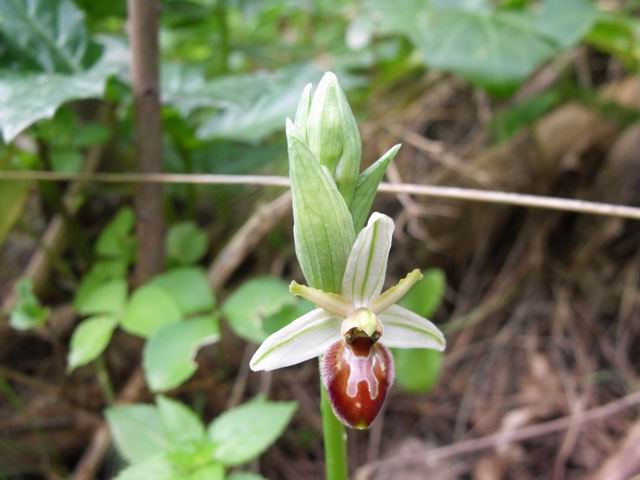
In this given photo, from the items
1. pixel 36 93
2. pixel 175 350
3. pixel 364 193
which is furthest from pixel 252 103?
pixel 364 193

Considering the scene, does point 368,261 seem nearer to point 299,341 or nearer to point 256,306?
point 299,341

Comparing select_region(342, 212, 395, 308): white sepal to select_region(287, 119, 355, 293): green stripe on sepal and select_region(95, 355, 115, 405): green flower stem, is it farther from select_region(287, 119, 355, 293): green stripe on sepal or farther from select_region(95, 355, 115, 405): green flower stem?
select_region(95, 355, 115, 405): green flower stem

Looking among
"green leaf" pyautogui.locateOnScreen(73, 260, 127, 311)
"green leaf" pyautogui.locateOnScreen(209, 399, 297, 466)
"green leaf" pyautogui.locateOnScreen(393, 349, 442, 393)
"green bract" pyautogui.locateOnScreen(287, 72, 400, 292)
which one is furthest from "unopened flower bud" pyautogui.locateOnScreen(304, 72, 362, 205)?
"green leaf" pyautogui.locateOnScreen(393, 349, 442, 393)

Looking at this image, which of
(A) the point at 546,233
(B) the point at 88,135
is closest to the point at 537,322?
(A) the point at 546,233

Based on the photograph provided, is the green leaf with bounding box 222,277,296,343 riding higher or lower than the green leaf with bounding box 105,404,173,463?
higher

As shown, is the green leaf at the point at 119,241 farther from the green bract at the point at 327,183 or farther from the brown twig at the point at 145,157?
the green bract at the point at 327,183

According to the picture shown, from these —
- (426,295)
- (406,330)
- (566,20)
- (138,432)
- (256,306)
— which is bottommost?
(426,295)
